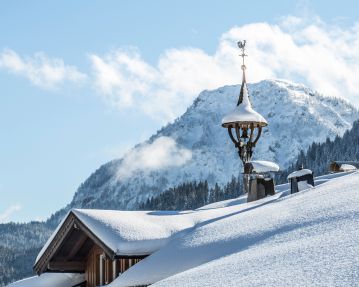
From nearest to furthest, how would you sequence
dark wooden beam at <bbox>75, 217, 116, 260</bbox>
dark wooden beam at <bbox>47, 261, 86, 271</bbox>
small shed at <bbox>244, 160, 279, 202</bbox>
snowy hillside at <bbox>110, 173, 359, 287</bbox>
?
snowy hillside at <bbox>110, 173, 359, 287</bbox> < dark wooden beam at <bbox>75, 217, 116, 260</bbox> < dark wooden beam at <bbox>47, 261, 86, 271</bbox> < small shed at <bbox>244, 160, 279, 202</bbox>

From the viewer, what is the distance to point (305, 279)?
7359 mm

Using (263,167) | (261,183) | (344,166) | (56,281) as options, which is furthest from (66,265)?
(344,166)

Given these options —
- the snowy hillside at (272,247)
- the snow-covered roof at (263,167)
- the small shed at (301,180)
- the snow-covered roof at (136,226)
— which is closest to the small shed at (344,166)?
the snow-covered roof at (263,167)

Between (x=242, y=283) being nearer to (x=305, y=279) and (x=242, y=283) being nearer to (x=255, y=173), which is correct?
(x=305, y=279)

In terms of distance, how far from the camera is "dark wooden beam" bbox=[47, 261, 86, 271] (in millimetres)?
18125

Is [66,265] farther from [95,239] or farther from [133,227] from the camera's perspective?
[133,227]

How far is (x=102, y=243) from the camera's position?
610 inches

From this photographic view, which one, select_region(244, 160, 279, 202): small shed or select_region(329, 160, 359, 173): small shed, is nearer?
select_region(244, 160, 279, 202): small shed

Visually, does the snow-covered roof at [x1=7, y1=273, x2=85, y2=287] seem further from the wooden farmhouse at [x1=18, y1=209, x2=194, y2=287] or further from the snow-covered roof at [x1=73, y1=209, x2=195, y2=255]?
the snow-covered roof at [x1=73, y1=209, x2=195, y2=255]

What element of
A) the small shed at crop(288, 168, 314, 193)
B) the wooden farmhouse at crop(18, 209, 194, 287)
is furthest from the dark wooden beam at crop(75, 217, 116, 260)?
the small shed at crop(288, 168, 314, 193)

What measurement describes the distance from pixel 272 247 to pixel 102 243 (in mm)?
6058

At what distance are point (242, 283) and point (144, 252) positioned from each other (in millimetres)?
7465

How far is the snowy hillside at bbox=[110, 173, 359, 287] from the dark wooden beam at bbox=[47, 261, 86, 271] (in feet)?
11.3

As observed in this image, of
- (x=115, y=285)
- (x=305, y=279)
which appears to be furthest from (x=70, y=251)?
(x=305, y=279)
